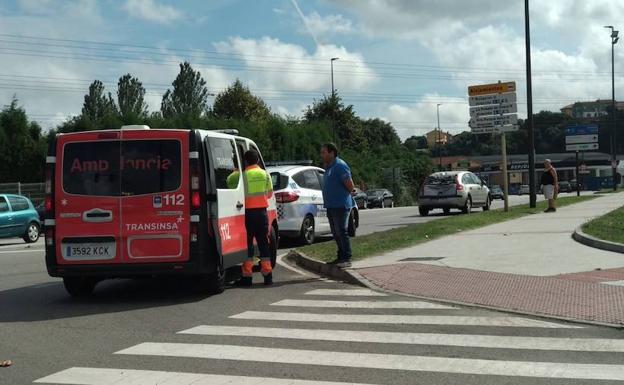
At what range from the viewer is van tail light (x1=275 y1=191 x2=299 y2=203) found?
14.2 metres

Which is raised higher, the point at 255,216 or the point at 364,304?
the point at 255,216

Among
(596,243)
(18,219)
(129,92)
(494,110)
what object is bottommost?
(596,243)

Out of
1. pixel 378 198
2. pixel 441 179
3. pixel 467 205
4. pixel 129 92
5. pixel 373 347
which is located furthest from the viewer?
pixel 129 92

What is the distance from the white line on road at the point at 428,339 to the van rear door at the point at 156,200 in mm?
1642

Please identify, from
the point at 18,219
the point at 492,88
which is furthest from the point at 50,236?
the point at 492,88

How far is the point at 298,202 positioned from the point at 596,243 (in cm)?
593

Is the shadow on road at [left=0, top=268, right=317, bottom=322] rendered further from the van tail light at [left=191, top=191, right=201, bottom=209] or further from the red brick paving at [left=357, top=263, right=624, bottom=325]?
the red brick paving at [left=357, top=263, right=624, bottom=325]

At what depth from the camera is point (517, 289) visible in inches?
328

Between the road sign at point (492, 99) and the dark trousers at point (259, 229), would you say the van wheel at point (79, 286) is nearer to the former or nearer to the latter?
the dark trousers at point (259, 229)

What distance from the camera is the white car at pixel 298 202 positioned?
47.0ft

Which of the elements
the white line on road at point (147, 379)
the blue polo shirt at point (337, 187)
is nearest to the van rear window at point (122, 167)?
the blue polo shirt at point (337, 187)

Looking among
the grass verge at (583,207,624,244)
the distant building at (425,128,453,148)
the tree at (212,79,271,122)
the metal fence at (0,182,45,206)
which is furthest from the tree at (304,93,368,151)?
the distant building at (425,128,453,148)

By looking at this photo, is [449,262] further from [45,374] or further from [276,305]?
[45,374]

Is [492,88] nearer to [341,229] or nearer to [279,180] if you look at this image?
[279,180]
